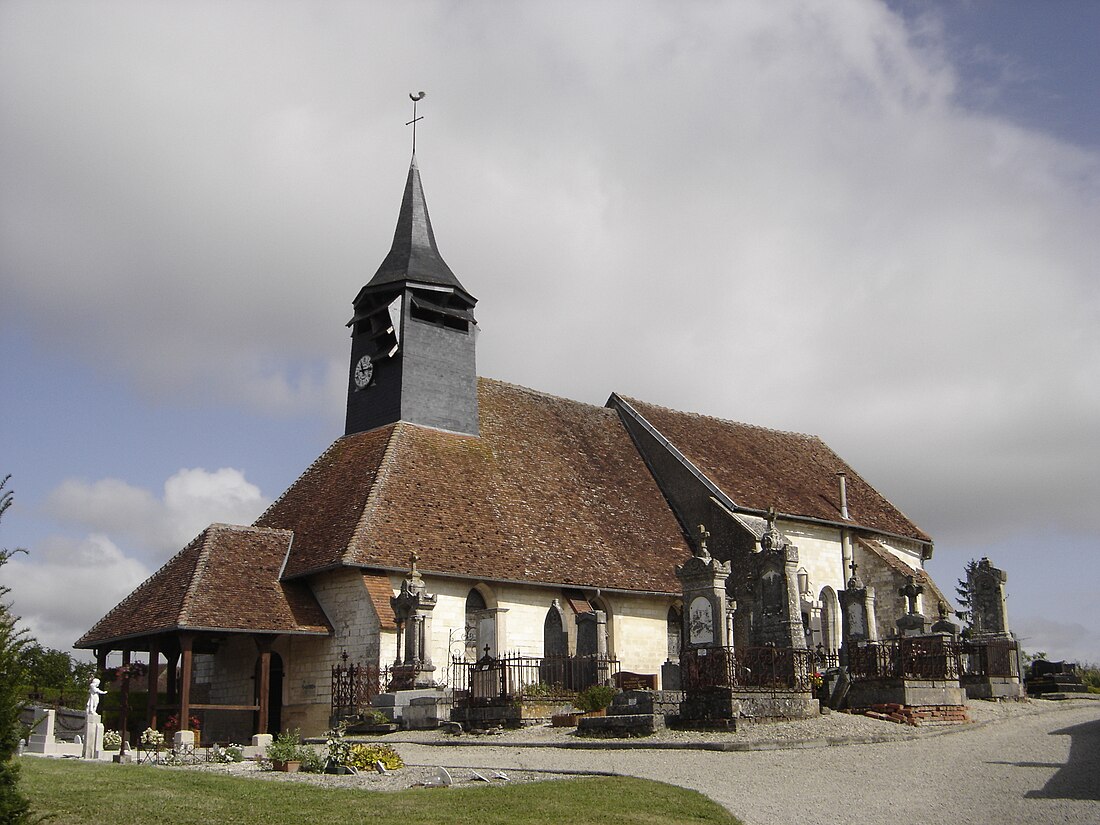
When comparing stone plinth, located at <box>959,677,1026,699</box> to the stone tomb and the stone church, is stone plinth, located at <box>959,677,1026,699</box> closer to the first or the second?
the stone church

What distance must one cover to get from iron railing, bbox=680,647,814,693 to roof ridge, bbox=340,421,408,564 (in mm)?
8329

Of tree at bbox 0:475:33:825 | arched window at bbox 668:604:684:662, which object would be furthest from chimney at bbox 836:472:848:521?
tree at bbox 0:475:33:825

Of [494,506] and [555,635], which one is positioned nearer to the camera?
[555,635]

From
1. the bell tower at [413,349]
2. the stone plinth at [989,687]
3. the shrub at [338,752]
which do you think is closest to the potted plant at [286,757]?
the shrub at [338,752]

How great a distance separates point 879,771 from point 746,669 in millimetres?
4662

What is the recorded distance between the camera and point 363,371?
29.7 m

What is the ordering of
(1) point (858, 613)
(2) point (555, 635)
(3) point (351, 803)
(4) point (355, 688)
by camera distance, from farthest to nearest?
(1) point (858, 613), (2) point (555, 635), (4) point (355, 688), (3) point (351, 803)

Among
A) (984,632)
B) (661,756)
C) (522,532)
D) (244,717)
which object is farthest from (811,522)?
(661,756)

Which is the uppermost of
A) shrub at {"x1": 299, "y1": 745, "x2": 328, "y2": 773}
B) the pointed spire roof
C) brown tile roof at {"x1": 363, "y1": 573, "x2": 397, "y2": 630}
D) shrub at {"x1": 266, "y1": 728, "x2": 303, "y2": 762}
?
the pointed spire roof

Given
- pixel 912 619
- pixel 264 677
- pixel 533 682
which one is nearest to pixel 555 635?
pixel 533 682

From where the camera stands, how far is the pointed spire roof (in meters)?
29.6

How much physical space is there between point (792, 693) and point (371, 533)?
1013 centimetres

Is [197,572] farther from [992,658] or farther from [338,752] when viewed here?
[992,658]

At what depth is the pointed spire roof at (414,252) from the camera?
29.6 m
